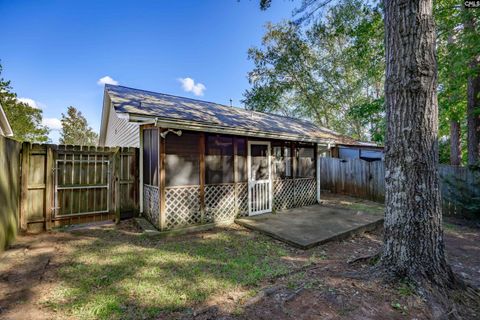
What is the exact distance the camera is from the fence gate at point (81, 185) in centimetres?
548

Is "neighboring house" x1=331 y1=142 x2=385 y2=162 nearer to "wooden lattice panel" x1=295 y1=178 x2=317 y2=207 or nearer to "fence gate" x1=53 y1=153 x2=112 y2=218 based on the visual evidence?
"wooden lattice panel" x1=295 y1=178 x2=317 y2=207

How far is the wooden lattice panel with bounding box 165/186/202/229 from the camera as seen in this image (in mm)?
5438

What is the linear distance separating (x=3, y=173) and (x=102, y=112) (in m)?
7.99

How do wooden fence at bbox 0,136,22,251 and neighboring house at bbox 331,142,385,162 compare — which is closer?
wooden fence at bbox 0,136,22,251

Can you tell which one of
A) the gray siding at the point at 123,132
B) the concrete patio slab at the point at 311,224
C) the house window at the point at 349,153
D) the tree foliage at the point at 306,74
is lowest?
the concrete patio slab at the point at 311,224

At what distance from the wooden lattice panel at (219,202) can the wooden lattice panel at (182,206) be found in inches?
12.5

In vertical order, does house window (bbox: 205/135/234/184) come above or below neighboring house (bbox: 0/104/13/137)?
below

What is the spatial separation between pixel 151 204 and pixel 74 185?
201 centimetres

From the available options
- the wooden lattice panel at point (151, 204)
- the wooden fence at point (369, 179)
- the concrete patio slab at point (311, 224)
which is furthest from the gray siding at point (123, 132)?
the wooden fence at point (369, 179)

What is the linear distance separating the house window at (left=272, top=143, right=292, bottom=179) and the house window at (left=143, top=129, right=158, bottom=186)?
396 cm

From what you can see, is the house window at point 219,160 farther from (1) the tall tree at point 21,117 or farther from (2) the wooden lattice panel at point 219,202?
(1) the tall tree at point 21,117

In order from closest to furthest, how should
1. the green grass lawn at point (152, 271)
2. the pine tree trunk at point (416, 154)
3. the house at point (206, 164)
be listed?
1. the green grass lawn at point (152, 271)
2. the pine tree trunk at point (416, 154)
3. the house at point (206, 164)

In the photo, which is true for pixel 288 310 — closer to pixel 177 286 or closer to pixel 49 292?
pixel 177 286

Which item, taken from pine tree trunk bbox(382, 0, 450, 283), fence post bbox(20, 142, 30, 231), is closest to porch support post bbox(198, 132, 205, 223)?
fence post bbox(20, 142, 30, 231)
